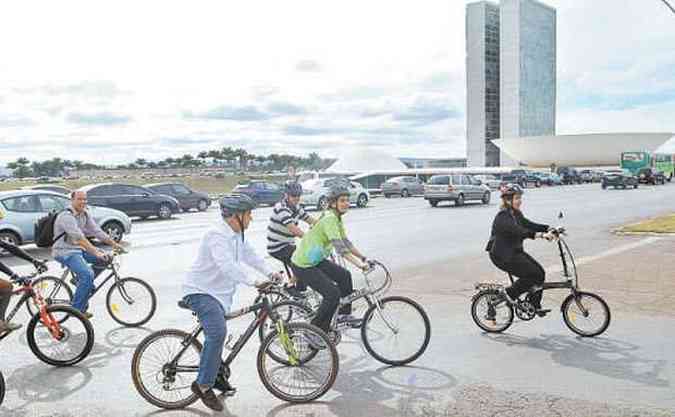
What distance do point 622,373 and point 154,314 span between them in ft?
17.5

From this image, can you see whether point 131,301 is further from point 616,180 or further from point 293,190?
point 616,180

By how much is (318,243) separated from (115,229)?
13.2 m

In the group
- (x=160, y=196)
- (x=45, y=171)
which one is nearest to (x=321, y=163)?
(x=45, y=171)

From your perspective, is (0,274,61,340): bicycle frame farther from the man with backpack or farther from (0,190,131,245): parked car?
(0,190,131,245): parked car

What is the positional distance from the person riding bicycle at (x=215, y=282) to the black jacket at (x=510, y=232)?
9.96ft

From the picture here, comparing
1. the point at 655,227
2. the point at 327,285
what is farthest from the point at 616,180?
the point at 327,285

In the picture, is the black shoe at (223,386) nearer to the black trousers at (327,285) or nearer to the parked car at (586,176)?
the black trousers at (327,285)

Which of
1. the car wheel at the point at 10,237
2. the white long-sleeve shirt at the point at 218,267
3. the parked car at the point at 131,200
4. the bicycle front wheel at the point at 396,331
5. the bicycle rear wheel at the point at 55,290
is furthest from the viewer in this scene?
the parked car at the point at 131,200

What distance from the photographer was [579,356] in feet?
20.6

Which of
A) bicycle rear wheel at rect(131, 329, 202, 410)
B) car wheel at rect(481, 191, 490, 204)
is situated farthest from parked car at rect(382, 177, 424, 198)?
bicycle rear wheel at rect(131, 329, 202, 410)

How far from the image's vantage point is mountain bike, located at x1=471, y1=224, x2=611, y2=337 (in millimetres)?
6949

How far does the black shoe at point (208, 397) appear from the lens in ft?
15.9

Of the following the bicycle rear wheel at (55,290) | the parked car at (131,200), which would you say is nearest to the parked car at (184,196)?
the parked car at (131,200)

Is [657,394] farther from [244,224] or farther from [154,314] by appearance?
[154,314]
